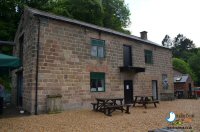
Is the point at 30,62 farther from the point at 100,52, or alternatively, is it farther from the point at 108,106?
the point at 108,106

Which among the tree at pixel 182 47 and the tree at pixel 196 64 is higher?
the tree at pixel 182 47

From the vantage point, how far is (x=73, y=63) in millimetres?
13039

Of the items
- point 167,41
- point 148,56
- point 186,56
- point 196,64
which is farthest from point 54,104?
point 167,41

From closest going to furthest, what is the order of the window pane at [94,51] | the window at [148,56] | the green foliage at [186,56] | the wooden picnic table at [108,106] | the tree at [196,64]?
1. the wooden picnic table at [108,106]
2. the window pane at [94,51]
3. the window at [148,56]
4. the green foliage at [186,56]
5. the tree at [196,64]

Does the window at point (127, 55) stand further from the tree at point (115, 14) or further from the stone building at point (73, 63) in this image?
the tree at point (115, 14)

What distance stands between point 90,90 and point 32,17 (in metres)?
6.24

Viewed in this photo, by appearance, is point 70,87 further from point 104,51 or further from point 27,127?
point 27,127

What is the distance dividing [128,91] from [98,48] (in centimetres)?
478

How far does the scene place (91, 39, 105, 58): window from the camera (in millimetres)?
14533

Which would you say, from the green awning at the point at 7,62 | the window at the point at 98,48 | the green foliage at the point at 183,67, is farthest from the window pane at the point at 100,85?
the green foliage at the point at 183,67

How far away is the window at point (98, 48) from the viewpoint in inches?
572

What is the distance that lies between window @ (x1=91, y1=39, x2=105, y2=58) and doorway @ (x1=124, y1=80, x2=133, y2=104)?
3442 mm

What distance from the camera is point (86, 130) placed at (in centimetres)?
711

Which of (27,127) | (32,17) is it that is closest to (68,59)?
(32,17)
